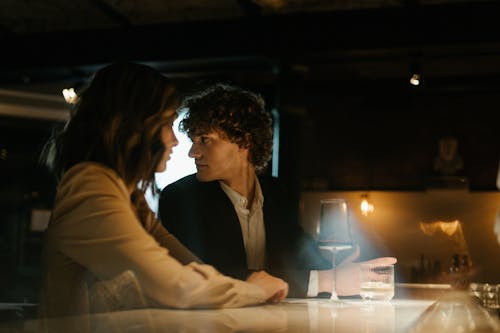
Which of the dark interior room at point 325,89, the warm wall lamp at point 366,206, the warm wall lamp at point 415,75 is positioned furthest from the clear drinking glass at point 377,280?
the warm wall lamp at point 366,206

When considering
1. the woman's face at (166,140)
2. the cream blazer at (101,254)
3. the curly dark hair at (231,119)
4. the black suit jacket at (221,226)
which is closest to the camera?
the cream blazer at (101,254)

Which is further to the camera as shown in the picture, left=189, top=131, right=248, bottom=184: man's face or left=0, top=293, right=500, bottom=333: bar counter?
left=189, top=131, right=248, bottom=184: man's face

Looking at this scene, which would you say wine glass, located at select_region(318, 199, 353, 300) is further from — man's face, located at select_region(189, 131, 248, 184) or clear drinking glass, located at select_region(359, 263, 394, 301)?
man's face, located at select_region(189, 131, 248, 184)

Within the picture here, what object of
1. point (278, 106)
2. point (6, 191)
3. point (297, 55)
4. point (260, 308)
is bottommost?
point (260, 308)

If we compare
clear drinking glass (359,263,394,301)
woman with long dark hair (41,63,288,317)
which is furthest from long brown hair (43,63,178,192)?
clear drinking glass (359,263,394,301)

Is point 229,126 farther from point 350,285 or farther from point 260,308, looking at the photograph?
point 260,308

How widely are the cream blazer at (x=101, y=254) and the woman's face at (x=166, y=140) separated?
0.19m

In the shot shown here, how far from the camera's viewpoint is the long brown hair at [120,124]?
991 mm

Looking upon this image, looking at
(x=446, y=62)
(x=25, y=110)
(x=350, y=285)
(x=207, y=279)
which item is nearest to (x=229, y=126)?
(x=350, y=285)

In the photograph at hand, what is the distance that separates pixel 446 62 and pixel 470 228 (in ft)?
2.97

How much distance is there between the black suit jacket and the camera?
5.00 ft

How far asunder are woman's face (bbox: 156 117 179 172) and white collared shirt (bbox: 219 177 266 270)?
473 millimetres

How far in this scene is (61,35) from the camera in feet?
9.86

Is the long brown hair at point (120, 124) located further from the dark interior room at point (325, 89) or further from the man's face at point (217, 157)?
the dark interior room at point (325, 89)
